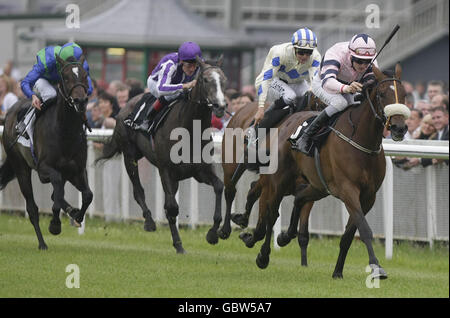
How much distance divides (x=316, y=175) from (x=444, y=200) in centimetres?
234

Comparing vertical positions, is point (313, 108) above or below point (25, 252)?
above

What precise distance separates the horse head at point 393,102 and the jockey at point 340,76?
0.84 ft

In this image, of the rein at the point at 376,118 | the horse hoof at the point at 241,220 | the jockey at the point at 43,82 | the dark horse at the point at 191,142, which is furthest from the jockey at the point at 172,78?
the rein at the point at 376,118

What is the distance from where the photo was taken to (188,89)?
1072 centimetres

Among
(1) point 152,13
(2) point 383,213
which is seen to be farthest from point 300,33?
(1) point 152,13

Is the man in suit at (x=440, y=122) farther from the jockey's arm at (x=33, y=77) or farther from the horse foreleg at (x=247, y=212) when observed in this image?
the jockey's arm at (x=33, y=77)

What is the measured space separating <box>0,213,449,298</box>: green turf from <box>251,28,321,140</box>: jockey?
1343mm

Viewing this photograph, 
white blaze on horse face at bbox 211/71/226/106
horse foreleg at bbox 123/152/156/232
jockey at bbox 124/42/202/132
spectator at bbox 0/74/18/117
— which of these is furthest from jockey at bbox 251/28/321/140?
spectator at bbox 0/74/18/117

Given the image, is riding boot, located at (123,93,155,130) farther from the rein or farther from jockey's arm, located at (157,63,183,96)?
the rein

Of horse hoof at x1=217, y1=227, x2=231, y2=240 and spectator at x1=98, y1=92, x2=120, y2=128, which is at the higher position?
spectator at x1=98, y1=92, x2=120, y2=128

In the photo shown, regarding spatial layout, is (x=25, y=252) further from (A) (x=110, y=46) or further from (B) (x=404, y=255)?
(A) (x=110, y=46)

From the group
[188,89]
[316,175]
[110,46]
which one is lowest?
[316,175]

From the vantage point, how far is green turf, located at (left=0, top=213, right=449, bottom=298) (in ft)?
28.2

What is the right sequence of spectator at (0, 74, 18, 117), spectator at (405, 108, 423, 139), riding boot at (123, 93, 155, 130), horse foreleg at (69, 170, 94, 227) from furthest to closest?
spectator at (0, 74, 18, 117)
spectator at (405, 108, 423, 139)
riding boot at (123, 93, 155, 130)
horse foreleg at (69, 170, 94, 227)
